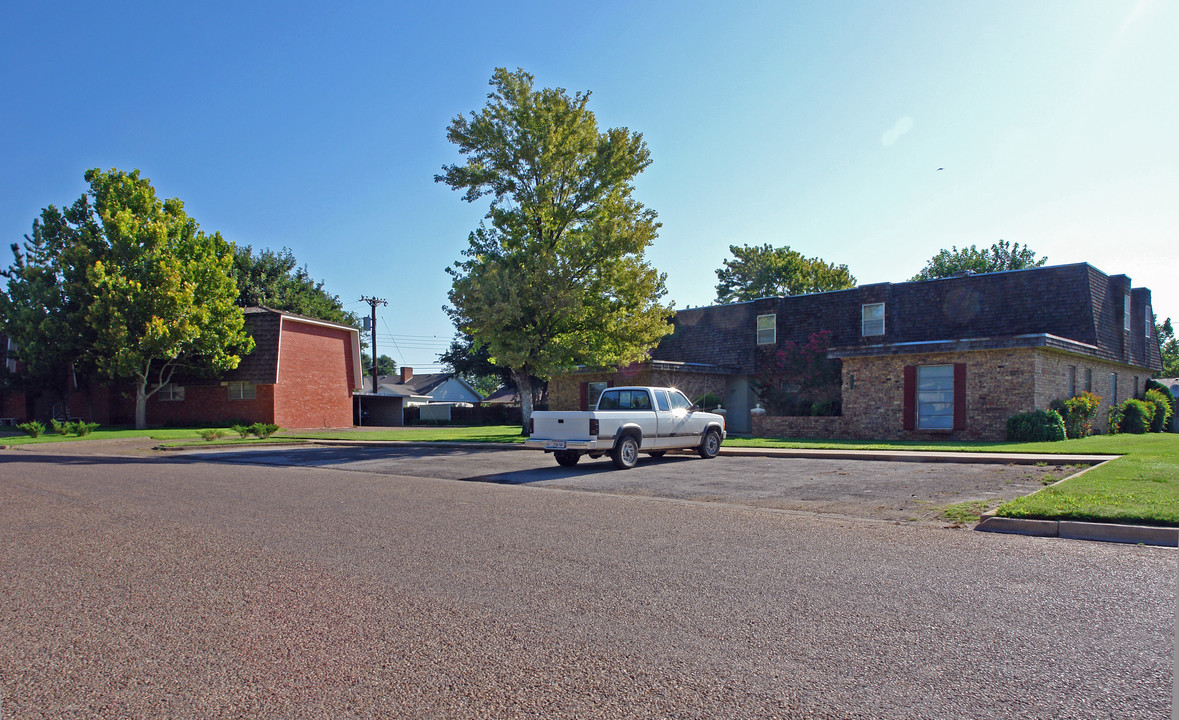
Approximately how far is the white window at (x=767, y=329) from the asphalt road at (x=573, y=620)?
78.4 feet

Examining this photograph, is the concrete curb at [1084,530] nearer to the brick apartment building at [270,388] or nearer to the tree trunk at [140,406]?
the brick apartment building at [270,388]

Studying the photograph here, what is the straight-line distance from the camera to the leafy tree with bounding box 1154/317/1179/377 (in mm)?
71750

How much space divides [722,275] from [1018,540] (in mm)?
61081

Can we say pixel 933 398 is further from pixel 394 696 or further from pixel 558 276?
pixel 394 696

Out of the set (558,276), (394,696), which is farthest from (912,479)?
(558,276)

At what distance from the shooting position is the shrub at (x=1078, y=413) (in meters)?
22.1

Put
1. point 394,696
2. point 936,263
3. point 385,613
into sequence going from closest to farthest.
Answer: point 394,696, point 385,613, point 936,263

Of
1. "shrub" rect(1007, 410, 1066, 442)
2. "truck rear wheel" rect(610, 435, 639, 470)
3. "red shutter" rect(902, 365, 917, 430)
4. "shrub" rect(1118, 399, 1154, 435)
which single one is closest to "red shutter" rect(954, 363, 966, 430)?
"red shutter" rect(902, 365, 917, 430)

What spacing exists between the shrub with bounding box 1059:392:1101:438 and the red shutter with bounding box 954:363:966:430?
285 centimetres

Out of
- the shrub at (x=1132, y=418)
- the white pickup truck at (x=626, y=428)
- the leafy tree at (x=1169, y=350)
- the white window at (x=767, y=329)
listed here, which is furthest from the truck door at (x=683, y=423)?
the leafy tree at (x=1169, y=350)

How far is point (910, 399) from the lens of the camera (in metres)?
23.3

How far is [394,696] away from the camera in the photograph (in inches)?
151

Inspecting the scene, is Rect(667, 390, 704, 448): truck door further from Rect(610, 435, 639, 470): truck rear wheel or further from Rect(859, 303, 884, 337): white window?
Rect(859, 303, 884, 337): white window

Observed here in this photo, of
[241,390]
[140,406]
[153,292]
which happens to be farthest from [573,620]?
[140,406]
